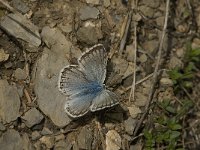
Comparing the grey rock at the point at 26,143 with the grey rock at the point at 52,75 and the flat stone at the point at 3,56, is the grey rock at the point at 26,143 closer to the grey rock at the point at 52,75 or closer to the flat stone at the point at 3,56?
the grey rock at the point at 52,75

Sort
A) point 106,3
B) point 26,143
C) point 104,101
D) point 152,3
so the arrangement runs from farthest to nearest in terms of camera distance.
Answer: point 152,3
point 106,3
point 26,143
point 104,101

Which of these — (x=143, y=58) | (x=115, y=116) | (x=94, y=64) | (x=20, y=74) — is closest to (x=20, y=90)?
(x=20, y=74)

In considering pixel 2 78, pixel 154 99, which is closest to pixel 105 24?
pixel 154 99

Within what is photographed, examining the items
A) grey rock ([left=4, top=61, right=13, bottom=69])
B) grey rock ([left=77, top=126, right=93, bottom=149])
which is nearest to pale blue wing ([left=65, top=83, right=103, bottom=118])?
grey rock ([left=77, top=126, right=93, bottom=149])

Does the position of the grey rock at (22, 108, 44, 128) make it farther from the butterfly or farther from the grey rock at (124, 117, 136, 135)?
the grey rock at (124, 117, 136, 135)

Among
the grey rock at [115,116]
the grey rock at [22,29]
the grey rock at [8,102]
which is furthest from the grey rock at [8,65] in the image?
the grey rock at [115,116]

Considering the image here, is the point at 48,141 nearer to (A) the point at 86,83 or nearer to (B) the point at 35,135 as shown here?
(B) the point at 35,135
